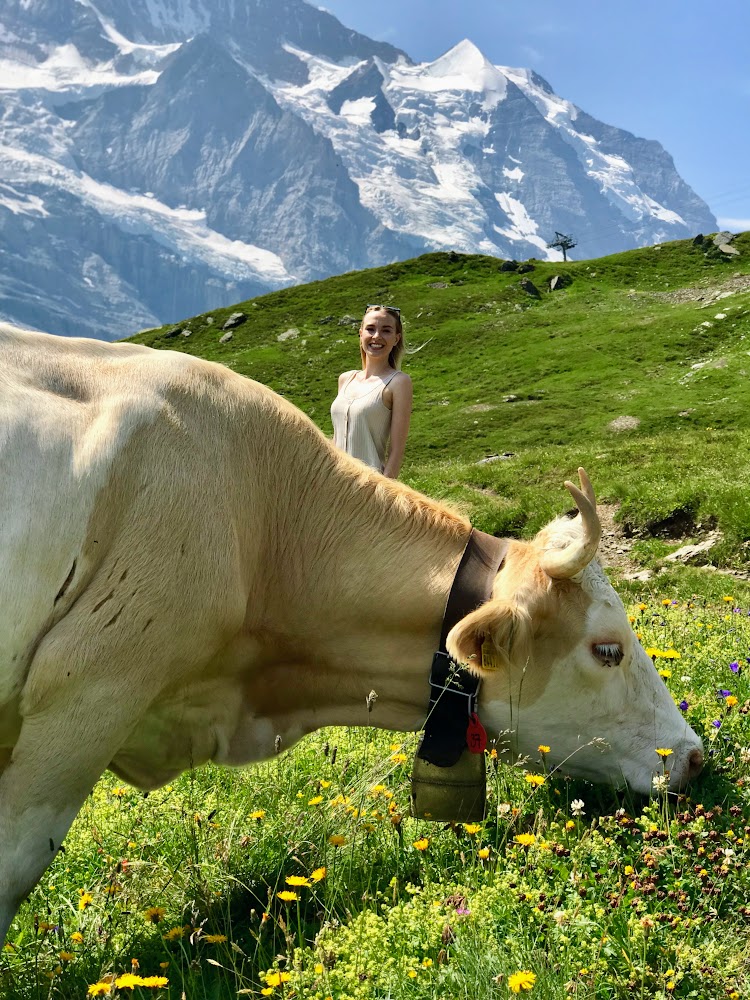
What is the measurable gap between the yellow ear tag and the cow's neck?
0.30m

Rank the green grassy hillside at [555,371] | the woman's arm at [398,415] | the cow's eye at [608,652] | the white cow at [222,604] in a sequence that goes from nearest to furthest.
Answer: the white cow at [222,604]
the cow's eye at [608,652]
the woman's arm at [398,415]
the green grassy hillside at [555,371]

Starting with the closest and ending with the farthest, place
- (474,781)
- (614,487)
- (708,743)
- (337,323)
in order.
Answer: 1. (474,781)
2. (708,743)
3. (614,487)
4. (337,323)

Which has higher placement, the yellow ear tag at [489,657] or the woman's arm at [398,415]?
the woman's arm at [398,415]

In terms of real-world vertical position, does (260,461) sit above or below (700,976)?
above

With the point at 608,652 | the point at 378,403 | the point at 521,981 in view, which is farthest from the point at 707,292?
the point at 521,981

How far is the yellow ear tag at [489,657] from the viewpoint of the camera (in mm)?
4234

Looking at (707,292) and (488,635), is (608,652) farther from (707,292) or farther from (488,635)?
(707,292)

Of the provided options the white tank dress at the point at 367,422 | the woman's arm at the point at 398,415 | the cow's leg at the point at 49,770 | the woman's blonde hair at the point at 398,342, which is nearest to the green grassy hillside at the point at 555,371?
the woman's arm at the point at 398,415

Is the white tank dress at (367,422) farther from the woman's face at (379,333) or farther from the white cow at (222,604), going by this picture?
the white cow at (222,604)

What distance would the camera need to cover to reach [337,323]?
203 ft

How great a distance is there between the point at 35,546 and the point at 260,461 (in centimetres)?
125

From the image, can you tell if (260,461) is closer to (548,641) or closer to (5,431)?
(5,431)

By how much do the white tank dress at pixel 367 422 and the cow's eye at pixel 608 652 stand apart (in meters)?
3.70

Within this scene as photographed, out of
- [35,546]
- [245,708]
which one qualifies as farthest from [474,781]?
[35,546]
